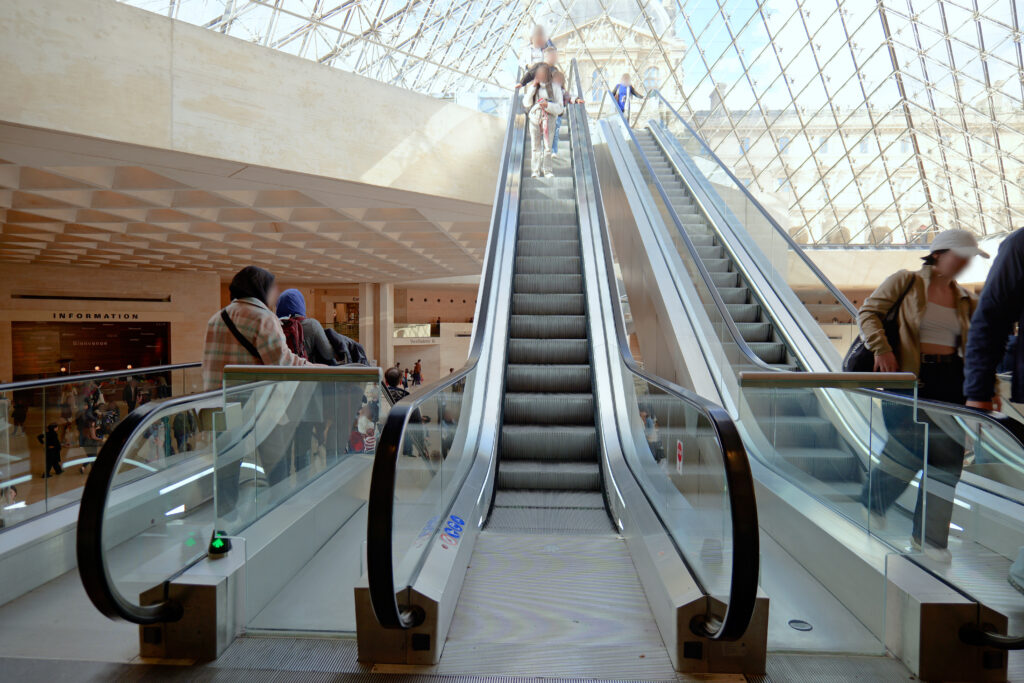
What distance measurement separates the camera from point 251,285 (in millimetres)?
3467

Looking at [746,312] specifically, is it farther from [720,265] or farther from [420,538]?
[420,538]

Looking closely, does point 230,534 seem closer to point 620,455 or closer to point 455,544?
point 455,544

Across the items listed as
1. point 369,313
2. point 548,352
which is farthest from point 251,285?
point 369,313

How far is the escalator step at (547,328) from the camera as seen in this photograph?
6.43 meters

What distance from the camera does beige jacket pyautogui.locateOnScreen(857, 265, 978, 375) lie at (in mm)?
3203

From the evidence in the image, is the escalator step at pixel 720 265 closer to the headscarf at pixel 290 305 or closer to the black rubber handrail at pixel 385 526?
the headscarf at pixel 290 305

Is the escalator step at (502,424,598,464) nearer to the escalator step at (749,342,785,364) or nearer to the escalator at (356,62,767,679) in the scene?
the escalator at (356,62,767,679)

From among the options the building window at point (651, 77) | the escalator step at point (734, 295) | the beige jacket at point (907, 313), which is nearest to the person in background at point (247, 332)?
the beige jacket at point (907, 313)

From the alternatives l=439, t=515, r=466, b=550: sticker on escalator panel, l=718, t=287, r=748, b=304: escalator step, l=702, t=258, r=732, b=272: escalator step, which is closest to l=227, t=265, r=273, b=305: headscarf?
l=439, t=515, r=466, b=550: sticker on escalator panel

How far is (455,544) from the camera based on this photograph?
3.06m

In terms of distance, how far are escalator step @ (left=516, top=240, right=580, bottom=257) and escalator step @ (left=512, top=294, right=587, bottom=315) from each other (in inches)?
49.6

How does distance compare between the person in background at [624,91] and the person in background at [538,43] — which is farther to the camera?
the person in background at [624,91]

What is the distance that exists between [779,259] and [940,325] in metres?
3.65

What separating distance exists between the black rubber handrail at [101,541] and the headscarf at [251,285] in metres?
1.17
